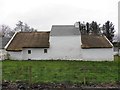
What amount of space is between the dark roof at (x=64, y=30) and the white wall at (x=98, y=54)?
3.07 m

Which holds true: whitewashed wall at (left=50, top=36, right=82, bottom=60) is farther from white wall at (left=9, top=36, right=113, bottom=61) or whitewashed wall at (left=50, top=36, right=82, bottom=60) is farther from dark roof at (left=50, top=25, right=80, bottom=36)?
dark roof at (left=50, top=25, right=80, bottom=36)

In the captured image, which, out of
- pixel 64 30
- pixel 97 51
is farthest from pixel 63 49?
pixel 97 51

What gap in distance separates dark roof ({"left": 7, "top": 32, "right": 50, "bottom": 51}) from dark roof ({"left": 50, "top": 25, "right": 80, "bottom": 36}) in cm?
159

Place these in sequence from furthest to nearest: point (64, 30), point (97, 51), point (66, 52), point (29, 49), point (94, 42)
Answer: point (94, 42), point (64, 30), point (29, 49), point (97, 51), point (66, 52)

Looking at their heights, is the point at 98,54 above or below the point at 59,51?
below

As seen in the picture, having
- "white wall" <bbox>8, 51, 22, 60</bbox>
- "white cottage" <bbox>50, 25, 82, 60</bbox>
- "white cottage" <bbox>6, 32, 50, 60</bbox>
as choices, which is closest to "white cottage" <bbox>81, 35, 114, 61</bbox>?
"white cottage" <bbox>50, 25, 82, 60</bbox>

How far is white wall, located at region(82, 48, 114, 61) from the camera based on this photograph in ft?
131

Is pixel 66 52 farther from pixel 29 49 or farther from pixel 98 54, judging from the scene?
pixel 29 49

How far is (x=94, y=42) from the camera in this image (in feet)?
139

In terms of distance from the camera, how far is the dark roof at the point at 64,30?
41062mm

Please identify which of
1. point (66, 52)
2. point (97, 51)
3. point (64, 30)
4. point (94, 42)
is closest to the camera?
point (66, 52)

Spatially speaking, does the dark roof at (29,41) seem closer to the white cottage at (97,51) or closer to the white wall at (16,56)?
the white wall at (16,56)

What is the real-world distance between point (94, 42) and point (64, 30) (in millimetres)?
4608

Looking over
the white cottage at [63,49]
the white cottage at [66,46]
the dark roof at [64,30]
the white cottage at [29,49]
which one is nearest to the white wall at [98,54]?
the white cottage at [63,49]
